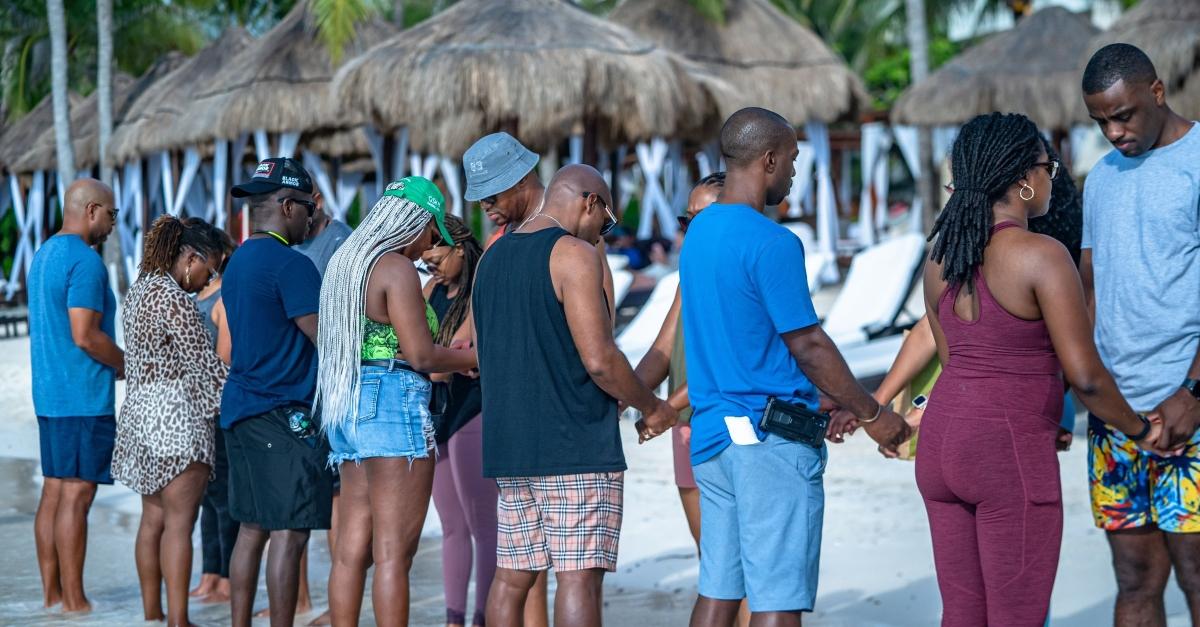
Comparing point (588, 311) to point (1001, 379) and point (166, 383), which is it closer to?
point (1001, 379)

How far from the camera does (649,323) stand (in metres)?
11.5

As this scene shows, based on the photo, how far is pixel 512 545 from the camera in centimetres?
405

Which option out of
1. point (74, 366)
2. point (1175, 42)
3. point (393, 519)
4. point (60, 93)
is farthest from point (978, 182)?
point (60, 93)

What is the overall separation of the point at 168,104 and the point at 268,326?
59.7 feet

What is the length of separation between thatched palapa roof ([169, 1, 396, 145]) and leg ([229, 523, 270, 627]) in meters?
14.0

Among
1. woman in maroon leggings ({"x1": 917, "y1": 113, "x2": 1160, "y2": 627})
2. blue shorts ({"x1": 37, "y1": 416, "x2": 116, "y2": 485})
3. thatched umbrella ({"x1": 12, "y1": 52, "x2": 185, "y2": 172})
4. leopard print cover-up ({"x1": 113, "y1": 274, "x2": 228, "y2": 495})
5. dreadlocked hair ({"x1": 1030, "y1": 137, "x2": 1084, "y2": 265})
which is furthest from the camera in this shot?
thatched umbrella ({"x1": 12, "y1": 52, "x2": 185, "y2": 172})

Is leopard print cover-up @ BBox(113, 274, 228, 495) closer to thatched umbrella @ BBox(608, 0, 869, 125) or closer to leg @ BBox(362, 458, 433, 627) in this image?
leg @ BBox(362, 458, 433, 627)

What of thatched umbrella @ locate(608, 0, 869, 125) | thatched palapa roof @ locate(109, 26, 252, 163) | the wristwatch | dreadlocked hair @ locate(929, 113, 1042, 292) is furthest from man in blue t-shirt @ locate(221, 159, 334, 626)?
thatched palapa roof @ locate(109, 26, 252, 163)

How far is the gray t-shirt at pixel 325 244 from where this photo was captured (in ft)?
18.8

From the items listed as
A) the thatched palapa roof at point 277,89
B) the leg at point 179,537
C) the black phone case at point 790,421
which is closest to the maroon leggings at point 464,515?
the leg at point 179,537

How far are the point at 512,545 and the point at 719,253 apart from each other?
110 cm

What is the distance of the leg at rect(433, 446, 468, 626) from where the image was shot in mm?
5051

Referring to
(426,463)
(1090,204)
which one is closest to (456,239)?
(426,463)

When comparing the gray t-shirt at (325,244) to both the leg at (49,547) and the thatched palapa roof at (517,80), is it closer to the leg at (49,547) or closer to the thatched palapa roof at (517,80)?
the leg at (49,547)
